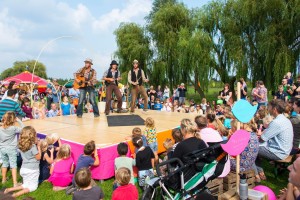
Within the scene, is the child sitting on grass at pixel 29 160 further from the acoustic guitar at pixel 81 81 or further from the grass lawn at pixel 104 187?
the acoustic guitar at pixel 81 81

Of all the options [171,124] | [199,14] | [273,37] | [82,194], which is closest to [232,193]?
[82,194]

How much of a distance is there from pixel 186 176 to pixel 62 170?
241 cm

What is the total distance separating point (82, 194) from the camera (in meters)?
3.39

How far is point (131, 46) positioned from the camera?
20219mm

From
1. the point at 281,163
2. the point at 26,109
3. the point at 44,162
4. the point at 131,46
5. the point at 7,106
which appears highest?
the point at 131,46

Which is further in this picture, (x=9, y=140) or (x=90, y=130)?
(x=90, y=130)

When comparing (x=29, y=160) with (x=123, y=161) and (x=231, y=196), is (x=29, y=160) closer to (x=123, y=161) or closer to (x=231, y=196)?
(x=123, y=161)

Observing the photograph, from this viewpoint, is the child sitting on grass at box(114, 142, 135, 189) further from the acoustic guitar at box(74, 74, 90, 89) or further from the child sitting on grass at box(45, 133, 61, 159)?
the acoustic guitar at box(74, 74, 90, 89)

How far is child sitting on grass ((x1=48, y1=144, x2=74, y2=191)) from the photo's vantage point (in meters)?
4.62

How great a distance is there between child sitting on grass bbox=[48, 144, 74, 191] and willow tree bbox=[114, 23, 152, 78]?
15.5 meters

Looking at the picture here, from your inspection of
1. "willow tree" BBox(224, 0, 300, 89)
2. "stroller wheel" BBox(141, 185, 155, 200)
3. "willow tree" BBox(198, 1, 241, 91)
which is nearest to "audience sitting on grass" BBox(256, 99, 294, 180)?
"stroller wheel" BBox(141, 185, 155, 200)

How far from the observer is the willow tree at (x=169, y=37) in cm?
1842

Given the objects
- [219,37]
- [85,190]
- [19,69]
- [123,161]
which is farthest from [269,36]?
[19,69]

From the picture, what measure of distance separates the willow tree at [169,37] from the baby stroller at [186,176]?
49.6ft
